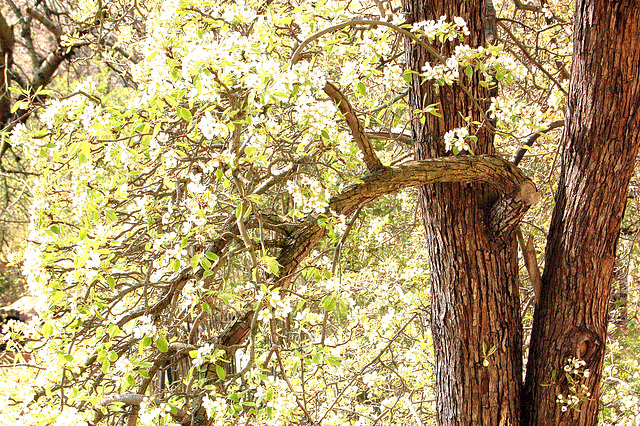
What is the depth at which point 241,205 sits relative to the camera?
1.67m

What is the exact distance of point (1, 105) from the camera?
261 inches

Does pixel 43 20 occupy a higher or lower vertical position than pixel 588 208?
higher

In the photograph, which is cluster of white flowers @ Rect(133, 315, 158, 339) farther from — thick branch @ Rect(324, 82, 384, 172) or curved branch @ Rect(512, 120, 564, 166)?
curved branch @ Rect(512, 120, 564, 166)

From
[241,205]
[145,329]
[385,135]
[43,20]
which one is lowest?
[145,329]

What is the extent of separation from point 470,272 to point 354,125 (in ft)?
2.85

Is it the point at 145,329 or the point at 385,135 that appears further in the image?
the point at 385,135

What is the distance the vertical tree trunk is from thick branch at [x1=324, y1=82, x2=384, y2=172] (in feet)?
1.23

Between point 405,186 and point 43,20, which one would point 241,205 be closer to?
point 405,186

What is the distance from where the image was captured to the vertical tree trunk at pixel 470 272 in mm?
2475

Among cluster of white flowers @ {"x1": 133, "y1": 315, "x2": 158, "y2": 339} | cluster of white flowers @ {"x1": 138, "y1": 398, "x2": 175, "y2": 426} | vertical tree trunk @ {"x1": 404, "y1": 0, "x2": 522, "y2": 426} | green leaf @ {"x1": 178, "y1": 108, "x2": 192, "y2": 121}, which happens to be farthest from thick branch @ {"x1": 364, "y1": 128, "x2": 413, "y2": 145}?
cluster of white flowers @ {"x1": 138, "y1": 398, "x2": 175, "y2": 426}

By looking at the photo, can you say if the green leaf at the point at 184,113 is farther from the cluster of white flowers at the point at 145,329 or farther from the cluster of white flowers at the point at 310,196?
the cluster of white flowers at the point at 145,329

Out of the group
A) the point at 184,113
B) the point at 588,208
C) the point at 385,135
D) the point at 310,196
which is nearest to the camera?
the point at 184,113

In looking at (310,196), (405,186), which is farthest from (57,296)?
(405,186)

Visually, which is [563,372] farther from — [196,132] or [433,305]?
[196,132]
